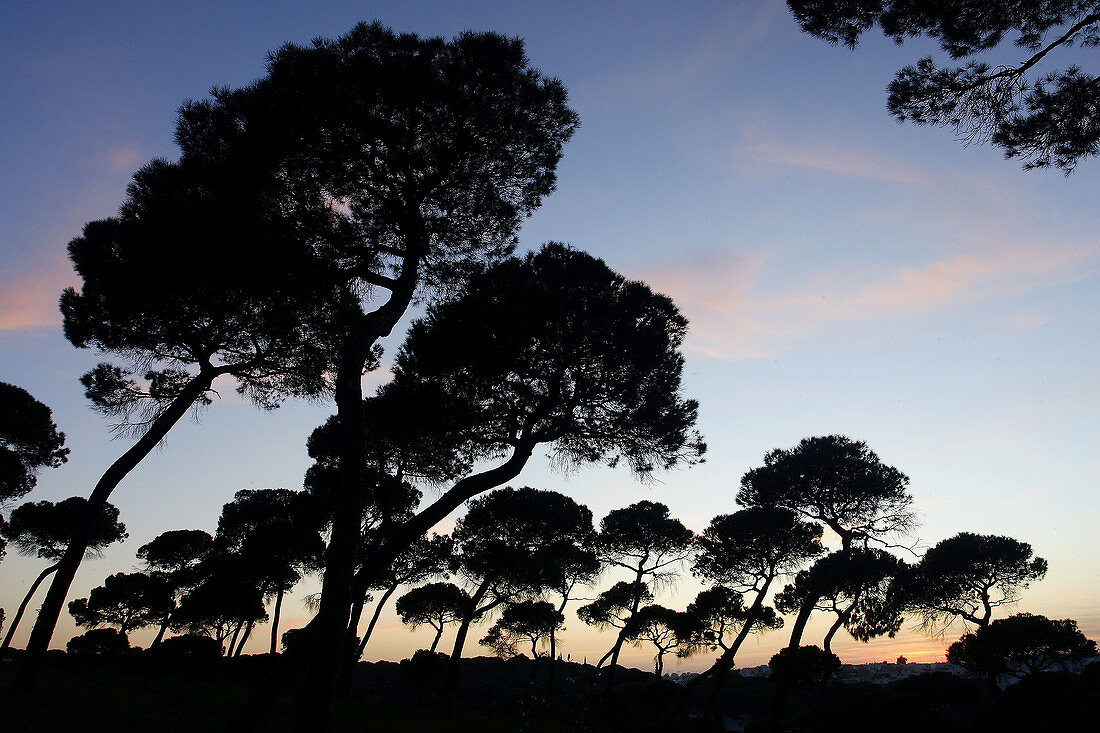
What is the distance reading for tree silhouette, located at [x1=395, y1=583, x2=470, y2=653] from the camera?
27766 millimetres

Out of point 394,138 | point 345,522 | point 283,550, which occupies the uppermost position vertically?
point 394,138

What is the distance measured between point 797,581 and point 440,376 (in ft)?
61.0

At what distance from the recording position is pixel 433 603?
27891mm

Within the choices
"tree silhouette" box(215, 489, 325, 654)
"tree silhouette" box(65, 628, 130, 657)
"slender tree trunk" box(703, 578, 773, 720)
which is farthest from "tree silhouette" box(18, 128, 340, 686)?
"tree silhouette" box(65, 628, 130, 657)

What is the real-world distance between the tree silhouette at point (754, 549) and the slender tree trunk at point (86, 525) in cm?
2140

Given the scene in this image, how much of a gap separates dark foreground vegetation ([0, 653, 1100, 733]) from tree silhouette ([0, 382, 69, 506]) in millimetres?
6825

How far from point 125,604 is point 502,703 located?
22.1 metres

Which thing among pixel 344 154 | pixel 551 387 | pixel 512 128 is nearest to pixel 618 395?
pixel 551 387

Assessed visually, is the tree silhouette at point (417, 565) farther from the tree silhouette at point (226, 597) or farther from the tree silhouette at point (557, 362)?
the tree silhouette at point (557, 362)

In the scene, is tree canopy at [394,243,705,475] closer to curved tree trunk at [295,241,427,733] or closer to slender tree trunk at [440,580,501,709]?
curved tree trunk at [295,241,427,733]

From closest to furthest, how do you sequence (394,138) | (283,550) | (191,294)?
(394,138), (191,294), (283,550)

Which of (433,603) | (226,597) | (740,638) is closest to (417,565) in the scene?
(433,603)

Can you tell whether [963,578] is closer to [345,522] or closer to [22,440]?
[345,522]

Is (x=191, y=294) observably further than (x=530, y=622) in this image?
No
